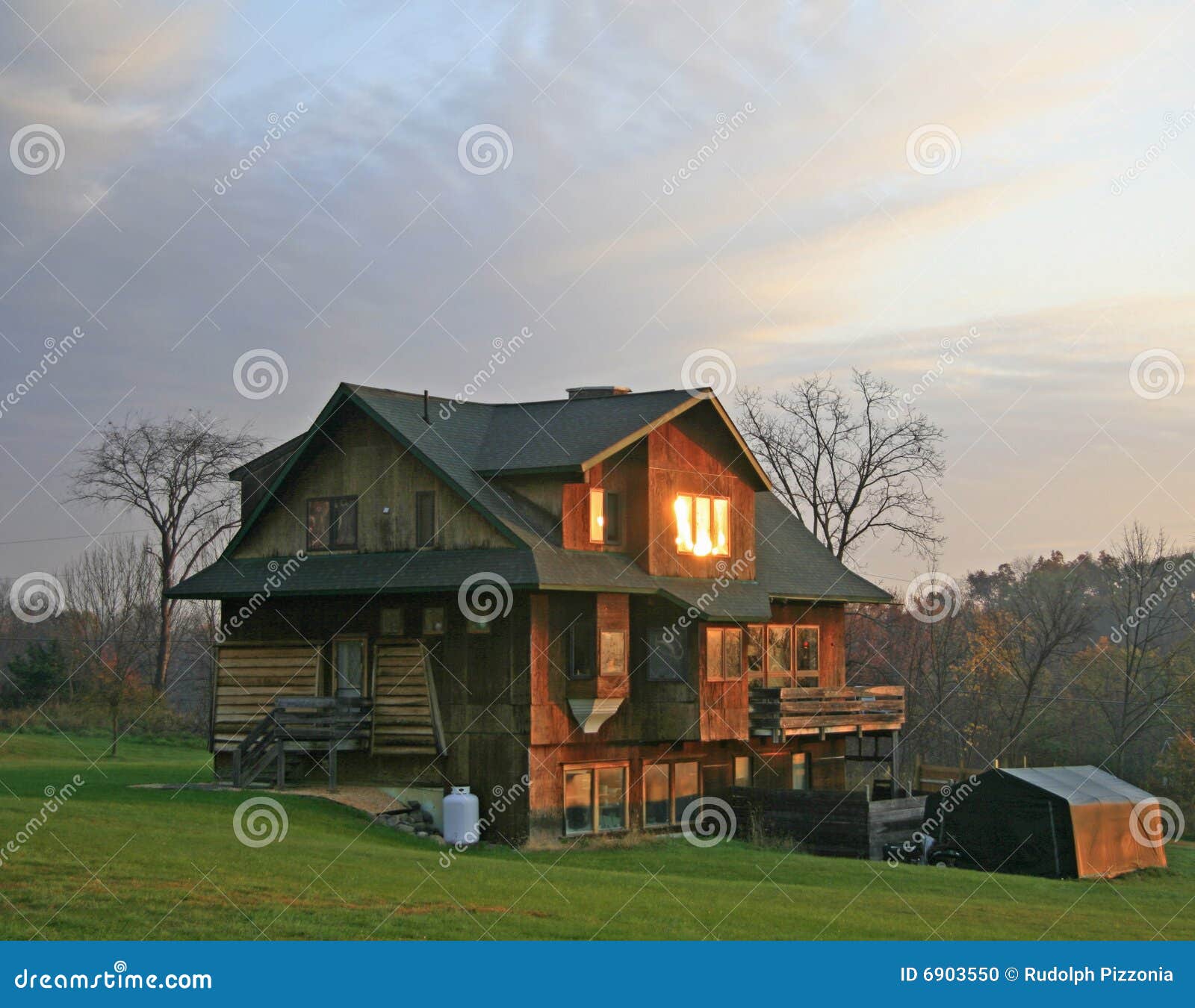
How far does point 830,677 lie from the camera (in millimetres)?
40812

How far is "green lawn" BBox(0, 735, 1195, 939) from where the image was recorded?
16.8 meters

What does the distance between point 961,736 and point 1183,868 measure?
99.3ft

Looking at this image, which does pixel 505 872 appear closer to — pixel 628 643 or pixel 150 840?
pixel 150 840

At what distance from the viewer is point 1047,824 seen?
31.1 m

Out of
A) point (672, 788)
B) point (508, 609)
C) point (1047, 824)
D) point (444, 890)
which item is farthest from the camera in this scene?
point (672, 788)

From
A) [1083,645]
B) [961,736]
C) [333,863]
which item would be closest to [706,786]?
[333,863]

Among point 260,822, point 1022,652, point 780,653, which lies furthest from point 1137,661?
point 260,822
